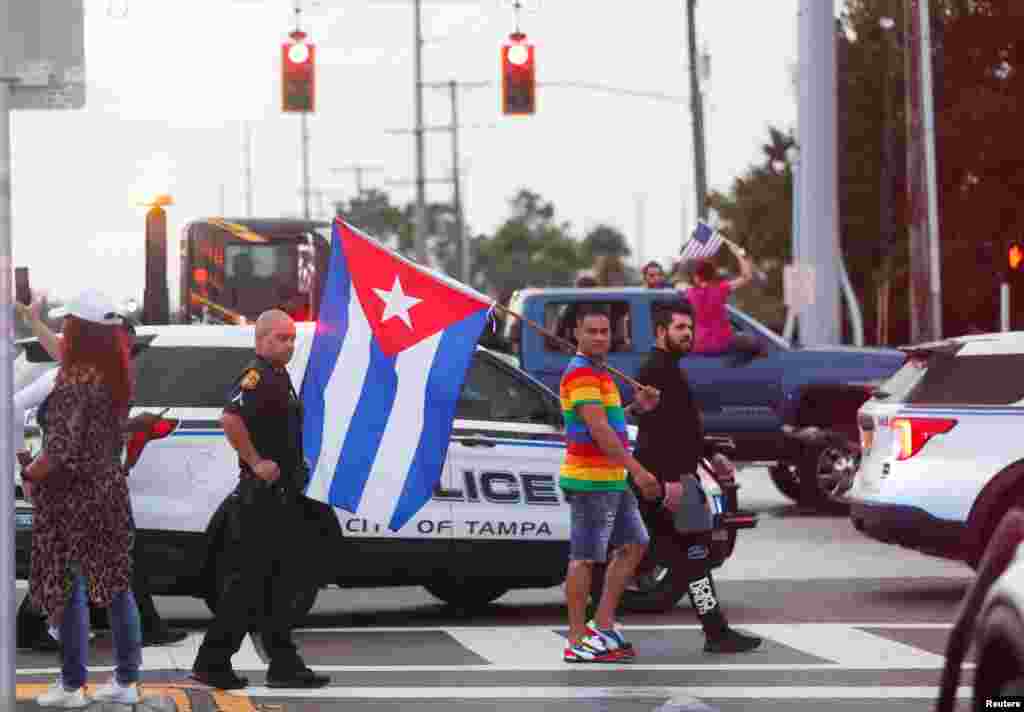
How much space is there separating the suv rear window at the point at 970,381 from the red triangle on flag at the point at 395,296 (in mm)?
4159

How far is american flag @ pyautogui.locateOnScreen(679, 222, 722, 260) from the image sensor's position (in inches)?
868

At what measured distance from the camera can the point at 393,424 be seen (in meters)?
11.1

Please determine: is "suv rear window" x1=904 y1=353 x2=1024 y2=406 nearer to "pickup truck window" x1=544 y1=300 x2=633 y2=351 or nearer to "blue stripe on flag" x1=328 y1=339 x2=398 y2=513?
"blue stripe on flag" x1=328 y1=339 x2=398 y2=513

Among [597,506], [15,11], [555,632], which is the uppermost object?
[15,11]

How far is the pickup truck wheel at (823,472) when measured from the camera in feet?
68.5

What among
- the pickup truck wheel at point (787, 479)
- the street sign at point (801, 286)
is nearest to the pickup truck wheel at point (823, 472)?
the pickup truck wheel at point (787, 479)

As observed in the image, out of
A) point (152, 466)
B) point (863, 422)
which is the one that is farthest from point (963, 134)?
point (152, 466)

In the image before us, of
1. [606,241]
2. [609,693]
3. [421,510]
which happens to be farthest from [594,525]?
[606,241]

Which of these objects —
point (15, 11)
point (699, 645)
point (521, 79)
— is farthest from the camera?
point (521, 79)

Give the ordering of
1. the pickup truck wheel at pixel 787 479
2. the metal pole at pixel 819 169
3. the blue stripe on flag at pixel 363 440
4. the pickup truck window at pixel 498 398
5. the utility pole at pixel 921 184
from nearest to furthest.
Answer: the blue stripe on flag at pixel 363 440 → the pickup truck window at pixel 498 398 → the pickup truck wheel at pixel 787 479 → the metal pole at pixel 819 169 → the utility pole at pixel 921 184

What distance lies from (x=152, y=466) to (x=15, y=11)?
16.2 feet

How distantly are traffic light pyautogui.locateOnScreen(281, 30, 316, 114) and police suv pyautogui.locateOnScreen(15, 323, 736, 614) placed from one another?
15873 millimetres

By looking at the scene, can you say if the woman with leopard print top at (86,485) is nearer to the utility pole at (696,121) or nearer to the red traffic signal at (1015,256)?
the red traffic signal at (1015,256)

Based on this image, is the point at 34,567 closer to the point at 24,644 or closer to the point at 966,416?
the point at 24,644
